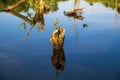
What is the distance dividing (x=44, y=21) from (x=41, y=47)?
675 centimetres

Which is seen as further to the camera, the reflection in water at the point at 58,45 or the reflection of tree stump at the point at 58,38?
the reflection of tree stump at the point at 58,38

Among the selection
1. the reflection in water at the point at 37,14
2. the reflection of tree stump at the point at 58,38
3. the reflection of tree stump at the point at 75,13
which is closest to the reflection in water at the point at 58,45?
the reflection of tree stump at the point at 58,38

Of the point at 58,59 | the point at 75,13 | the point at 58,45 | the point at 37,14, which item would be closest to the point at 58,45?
the point at 58,45

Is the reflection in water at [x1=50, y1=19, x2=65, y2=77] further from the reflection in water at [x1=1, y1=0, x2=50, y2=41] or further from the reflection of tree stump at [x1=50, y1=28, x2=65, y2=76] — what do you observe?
the reflection in water at [x1=1, y1=0, x2=50, y2=41]

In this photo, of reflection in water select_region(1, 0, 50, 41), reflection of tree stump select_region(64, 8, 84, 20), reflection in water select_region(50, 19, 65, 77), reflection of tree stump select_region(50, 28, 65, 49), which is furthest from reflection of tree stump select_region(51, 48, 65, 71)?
reflection of tree stump select_region(64, 8, 84, 20)

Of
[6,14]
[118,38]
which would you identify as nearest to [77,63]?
[118,38]

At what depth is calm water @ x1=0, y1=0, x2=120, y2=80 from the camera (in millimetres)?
11867

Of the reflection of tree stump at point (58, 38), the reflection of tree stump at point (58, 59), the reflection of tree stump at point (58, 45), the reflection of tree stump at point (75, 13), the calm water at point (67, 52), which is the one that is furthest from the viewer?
the reflection of tree stump at point (75, 13)

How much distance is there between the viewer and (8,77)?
11539 millimetres

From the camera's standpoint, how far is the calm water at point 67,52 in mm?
11867

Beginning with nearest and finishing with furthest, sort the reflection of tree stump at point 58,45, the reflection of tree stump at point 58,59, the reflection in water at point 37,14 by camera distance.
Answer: the reflection of tree stump at point 58,59
the reflection of tree stump at point 58,45
the reflection in water at point 37,14

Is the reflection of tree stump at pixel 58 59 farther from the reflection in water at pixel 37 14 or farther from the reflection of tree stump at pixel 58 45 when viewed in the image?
the reflection in water at pixel 37 14

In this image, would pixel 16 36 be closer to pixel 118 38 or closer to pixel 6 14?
pixel 118 38

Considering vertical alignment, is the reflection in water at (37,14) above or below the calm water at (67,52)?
above
